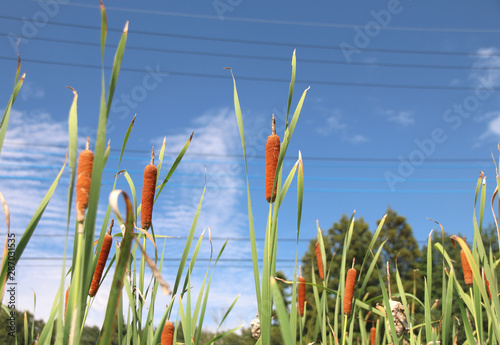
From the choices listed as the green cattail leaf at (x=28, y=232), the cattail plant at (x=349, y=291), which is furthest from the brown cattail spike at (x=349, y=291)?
the green cattail leaf at (x=28, y=232)

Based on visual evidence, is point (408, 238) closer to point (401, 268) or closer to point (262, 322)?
point (401, 268)

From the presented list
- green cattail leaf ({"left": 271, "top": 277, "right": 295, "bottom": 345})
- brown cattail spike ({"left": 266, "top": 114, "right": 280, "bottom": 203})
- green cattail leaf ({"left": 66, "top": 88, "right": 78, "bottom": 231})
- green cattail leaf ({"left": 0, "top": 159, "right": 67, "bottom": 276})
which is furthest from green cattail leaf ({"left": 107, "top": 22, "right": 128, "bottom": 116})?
green cattail leaf ({"left": 271, "top": 277, "right": 295, "bottom": 345})

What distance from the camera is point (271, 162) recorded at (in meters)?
1.48

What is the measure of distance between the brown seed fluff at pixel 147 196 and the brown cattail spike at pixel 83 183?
0.68 metres

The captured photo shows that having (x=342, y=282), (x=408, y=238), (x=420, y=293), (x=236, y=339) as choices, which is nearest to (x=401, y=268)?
(x=408, y=238)

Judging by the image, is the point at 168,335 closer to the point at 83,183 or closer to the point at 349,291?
the point at 83,183

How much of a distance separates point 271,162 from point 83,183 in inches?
26.2

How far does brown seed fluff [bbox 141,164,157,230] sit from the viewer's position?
69.6 inches

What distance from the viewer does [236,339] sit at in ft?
77.0

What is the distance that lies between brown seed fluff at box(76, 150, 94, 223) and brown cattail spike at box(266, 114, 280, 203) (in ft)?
2.07

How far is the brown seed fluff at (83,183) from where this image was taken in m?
1.04

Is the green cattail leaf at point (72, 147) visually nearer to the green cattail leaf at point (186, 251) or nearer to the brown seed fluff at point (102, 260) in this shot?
the brown seed fluff at point (102, 260)

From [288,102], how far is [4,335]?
21.9m

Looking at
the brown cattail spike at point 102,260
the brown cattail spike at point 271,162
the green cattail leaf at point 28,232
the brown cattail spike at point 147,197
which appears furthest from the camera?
the brown cattail spike at point 147,197
